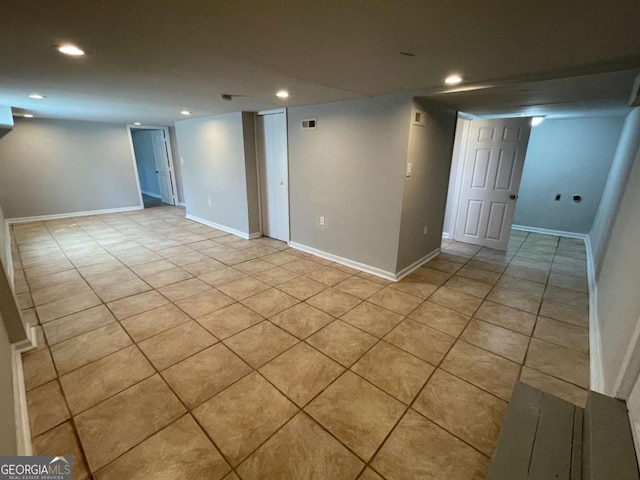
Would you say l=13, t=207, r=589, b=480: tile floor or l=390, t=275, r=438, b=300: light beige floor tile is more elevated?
l=390, t=275, r=438, b=300: light beige floor tile

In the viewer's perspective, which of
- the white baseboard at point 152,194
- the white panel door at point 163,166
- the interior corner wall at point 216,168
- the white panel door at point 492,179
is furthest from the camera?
the white baseboard at point 152,194

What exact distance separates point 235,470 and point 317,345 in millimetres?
1048

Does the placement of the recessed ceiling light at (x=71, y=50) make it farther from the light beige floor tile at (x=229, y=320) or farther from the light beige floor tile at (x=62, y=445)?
the light beige floor tile at (x=62, y=445)

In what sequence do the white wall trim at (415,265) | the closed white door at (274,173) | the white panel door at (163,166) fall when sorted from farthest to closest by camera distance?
the white panel door at (163,166) < the closed white door at (274,173) < the white wall trim at (415,265)

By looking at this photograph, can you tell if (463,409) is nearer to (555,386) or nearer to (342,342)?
(555,386)

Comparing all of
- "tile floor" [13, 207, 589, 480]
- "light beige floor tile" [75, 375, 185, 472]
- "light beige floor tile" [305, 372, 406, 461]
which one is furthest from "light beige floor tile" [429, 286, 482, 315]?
"light beige floor tile" [75, 375, 185, 472]

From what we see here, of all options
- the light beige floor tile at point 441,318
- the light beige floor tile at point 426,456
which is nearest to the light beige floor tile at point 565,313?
the light beige floor tile at point 441,318

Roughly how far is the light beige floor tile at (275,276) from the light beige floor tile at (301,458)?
195cm

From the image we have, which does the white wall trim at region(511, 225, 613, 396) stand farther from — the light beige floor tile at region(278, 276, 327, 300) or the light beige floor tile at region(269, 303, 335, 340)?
the light beige floor tile at region(278, 276, 327, 300)

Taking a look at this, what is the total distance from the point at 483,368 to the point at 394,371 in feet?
2.25

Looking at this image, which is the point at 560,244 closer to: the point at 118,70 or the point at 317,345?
Result: the point at 317,345

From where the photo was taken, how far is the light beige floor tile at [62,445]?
1.40 meters

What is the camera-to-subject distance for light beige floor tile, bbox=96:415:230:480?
1368 millimetres

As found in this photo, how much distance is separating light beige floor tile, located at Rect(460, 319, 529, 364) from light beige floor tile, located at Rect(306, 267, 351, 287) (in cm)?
153
